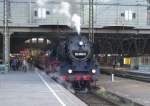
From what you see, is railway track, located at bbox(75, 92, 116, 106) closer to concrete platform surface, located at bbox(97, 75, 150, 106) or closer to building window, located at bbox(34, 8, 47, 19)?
concrete platform surface, located at bbox(97, 75, 150, 106)

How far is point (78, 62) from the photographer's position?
29.8 m

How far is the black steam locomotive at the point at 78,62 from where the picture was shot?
2973 cm

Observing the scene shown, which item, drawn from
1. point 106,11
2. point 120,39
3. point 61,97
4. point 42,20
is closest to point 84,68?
point 61,97

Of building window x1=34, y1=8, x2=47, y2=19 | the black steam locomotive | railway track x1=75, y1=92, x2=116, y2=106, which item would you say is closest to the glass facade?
building window x1=34, y1=8, x2=47, y2=19

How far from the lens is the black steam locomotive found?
97.6ft

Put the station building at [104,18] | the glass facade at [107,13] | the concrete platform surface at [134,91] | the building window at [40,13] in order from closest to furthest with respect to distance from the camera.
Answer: the concrete platform surface at [134,91], the station building at [104,18], the building window at [40,13], the glass facade at [107,13]

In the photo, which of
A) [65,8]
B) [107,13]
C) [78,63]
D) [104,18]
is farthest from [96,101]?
[107,13]

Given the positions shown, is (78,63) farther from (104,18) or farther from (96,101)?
(104,18)

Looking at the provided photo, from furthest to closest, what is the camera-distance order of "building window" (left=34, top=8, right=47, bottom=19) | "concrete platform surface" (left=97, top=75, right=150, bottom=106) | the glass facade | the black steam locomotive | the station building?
the glass facade, "building window" (left=34, top=8, right=47, bottom=19), the station building, the black steam locomotive, "concrete platform surface" (left=97, top=75, right=150, bottom=106)

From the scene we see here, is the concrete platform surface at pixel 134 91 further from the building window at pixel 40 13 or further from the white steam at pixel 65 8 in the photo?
the building window at pixel 40 13

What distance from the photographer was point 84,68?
30.1m

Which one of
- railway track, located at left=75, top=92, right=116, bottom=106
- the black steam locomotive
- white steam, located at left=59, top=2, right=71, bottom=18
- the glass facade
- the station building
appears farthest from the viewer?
the glass facade

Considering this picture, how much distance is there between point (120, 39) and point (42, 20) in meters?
15.2

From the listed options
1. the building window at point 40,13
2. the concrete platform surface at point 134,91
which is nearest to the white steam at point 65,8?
the concrete platform surface at point 134,91
